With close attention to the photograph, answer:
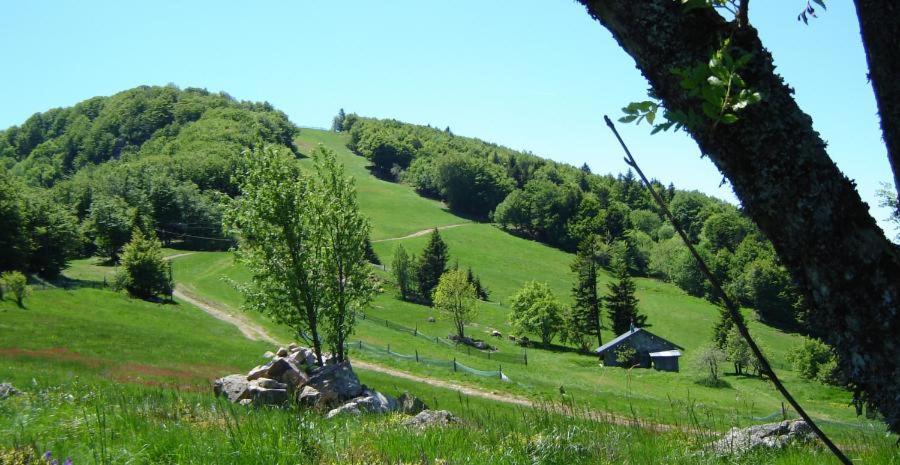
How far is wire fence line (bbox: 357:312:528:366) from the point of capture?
184 feet

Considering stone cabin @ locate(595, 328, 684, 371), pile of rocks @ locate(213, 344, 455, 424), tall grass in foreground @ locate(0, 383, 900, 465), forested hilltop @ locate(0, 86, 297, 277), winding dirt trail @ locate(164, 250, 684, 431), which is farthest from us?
forested hilltop @ locate(0, 86, 297, 277)

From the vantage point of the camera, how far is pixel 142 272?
58.0 meters

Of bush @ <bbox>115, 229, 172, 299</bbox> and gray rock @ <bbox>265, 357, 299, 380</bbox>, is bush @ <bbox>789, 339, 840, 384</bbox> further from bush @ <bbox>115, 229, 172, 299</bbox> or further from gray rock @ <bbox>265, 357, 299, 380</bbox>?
bush @ <bbox>115, 229, 172, 299</bbox>

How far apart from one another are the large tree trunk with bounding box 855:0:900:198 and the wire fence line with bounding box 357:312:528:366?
51.8 m

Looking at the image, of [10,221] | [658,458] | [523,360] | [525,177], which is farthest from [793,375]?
[525,177]

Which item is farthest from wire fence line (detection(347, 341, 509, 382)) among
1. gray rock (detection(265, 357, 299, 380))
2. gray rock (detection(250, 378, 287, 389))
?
gray rock (detection(250, 378, 287, 389))

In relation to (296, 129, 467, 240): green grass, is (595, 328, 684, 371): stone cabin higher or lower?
lower

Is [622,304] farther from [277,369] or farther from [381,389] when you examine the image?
[277,369]

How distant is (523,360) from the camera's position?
5638 centimetres

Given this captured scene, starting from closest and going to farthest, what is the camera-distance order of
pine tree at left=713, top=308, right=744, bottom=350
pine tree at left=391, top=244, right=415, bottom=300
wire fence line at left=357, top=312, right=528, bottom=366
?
wire fence line at left=357, top=312, right=528, bottom=366 → pine tree at left=713, top=308, right=744, bottom=350 → pine tree at left=391, top=244, right=415, bottom=300

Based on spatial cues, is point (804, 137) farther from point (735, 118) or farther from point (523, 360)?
point (523, 360)

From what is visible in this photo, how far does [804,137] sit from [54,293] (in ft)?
194

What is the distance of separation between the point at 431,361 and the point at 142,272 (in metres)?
32.4

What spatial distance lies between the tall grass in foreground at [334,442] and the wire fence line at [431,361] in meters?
32.7
